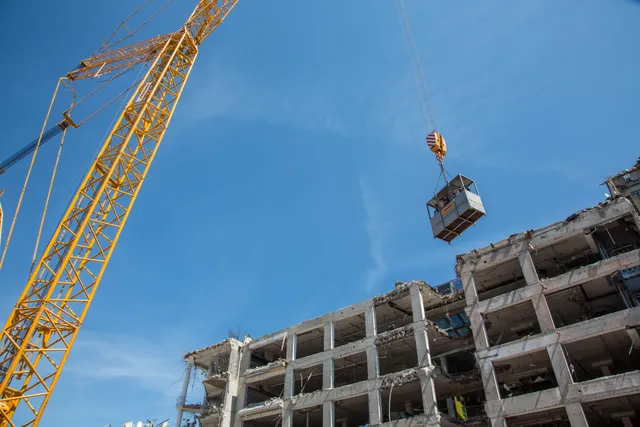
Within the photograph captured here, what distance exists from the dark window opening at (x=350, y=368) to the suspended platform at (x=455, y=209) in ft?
55.8

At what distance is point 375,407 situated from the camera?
35531mm

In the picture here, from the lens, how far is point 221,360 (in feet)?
158

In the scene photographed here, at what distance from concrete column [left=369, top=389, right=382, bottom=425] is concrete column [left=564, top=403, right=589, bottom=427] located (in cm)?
1276

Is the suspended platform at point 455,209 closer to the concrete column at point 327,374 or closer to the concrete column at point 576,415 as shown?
the concrete column at point 576,415

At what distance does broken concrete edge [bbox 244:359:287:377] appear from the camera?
143ft

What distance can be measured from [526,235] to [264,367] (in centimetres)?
2588

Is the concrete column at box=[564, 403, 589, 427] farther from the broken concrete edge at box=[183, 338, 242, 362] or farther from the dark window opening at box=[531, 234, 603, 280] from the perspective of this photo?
the broken concrete edge at box=[183, 338, 242, 362]

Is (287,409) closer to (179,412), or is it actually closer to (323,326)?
(323,326)

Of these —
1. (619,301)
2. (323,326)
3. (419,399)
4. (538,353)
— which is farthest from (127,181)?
(619,301)

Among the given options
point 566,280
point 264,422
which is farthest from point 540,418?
point 264,422

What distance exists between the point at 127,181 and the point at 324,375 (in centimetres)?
2235

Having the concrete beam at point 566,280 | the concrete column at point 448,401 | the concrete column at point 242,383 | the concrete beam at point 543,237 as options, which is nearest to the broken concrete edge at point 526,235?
the concrete beam at point 543,237

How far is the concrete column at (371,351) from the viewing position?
37.3 meters

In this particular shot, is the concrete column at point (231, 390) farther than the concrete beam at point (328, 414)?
Yes
